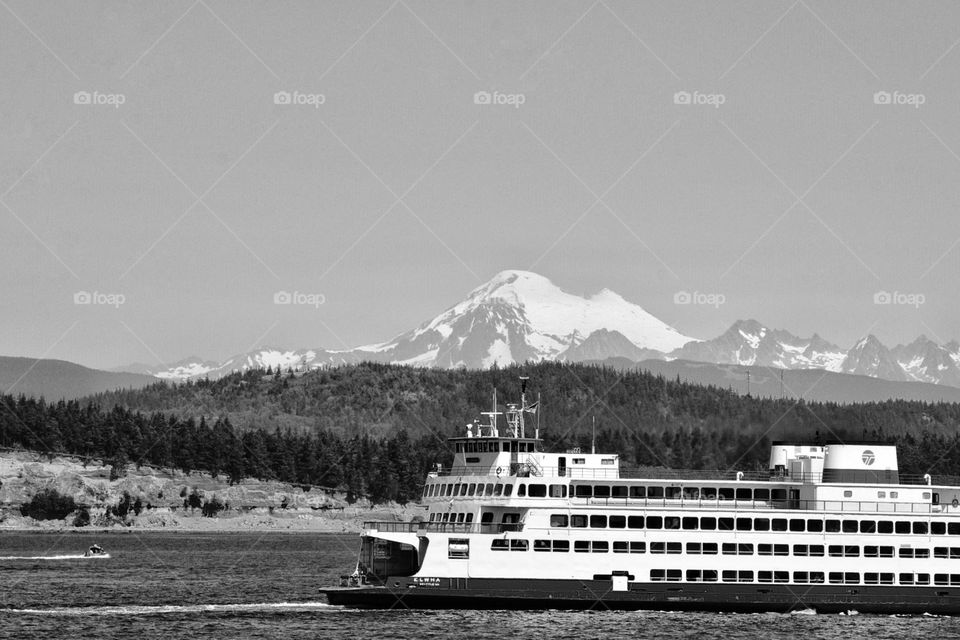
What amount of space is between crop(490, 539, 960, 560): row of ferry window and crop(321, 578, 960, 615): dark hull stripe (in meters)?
1.33

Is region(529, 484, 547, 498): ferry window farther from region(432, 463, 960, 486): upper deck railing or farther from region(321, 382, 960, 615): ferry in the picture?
region(432, 463, 960, 486): upper deck railing

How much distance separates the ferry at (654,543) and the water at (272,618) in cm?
88

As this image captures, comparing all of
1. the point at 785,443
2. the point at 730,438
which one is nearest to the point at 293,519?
the point at 730,438

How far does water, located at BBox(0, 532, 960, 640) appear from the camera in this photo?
6056 centimetres

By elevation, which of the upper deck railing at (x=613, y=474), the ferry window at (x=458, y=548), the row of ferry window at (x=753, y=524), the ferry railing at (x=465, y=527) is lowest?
the ferry window at (x=458, y=548)

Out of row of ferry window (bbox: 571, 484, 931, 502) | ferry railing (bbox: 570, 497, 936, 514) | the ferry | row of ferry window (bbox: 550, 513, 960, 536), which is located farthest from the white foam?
ferry railing (bbox: 570, 497, 936, 514)

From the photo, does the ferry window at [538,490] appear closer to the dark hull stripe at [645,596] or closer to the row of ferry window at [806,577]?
the dark hull stripe at [645,596]

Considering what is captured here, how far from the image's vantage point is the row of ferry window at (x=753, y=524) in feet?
211

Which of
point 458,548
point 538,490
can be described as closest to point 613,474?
point 538,490

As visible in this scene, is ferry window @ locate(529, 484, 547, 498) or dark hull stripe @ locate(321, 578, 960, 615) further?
ferry window @ locate(529, 484, 547, 498)

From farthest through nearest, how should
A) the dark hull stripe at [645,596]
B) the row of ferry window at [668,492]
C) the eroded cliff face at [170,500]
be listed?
the eroded cliff face at [170,500] < the row of ferry window at [668,492] < the dark hull stripe at [645,596]

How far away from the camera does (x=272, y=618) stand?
215 ft

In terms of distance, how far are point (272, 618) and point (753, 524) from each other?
20608mm

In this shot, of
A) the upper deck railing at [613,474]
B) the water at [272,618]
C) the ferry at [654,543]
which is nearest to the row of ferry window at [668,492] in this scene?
the ferry at [654,543]
